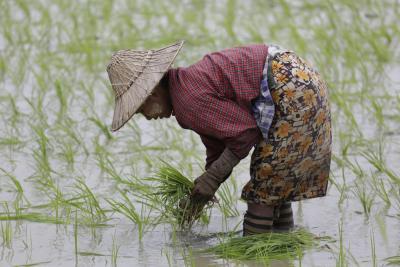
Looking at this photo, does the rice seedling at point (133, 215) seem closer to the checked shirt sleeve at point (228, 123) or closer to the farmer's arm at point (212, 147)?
the farmer's arm at point (212, 147)

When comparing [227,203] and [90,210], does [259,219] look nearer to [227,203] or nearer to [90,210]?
[227,203]

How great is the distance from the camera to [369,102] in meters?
5.20

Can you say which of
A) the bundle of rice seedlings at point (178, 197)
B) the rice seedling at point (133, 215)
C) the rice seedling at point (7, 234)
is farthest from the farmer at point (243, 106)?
the rice seedling at point (7, 234)

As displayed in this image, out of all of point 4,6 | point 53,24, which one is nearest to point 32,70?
point 53,24

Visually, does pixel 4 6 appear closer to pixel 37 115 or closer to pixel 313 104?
pixel 37 115

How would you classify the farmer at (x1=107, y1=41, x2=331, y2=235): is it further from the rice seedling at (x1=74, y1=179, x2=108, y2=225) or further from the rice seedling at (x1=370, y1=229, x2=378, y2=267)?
the rice seedling at (x1=74, y1=179, x2=108, y2=225)

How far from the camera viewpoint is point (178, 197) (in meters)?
3.57

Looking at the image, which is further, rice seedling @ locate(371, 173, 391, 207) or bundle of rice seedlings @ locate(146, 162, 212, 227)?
rice seedling @ locate(371, 173, 391, 207)

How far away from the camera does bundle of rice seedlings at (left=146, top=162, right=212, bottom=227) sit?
356 cm

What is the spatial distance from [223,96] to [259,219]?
19.9 inches

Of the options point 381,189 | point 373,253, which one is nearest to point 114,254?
point 373,253

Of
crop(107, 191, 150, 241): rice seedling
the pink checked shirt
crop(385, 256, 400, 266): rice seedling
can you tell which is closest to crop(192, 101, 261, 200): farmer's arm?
the pink checked shirt

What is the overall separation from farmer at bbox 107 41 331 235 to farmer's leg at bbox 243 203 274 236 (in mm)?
11

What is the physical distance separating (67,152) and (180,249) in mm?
1201
